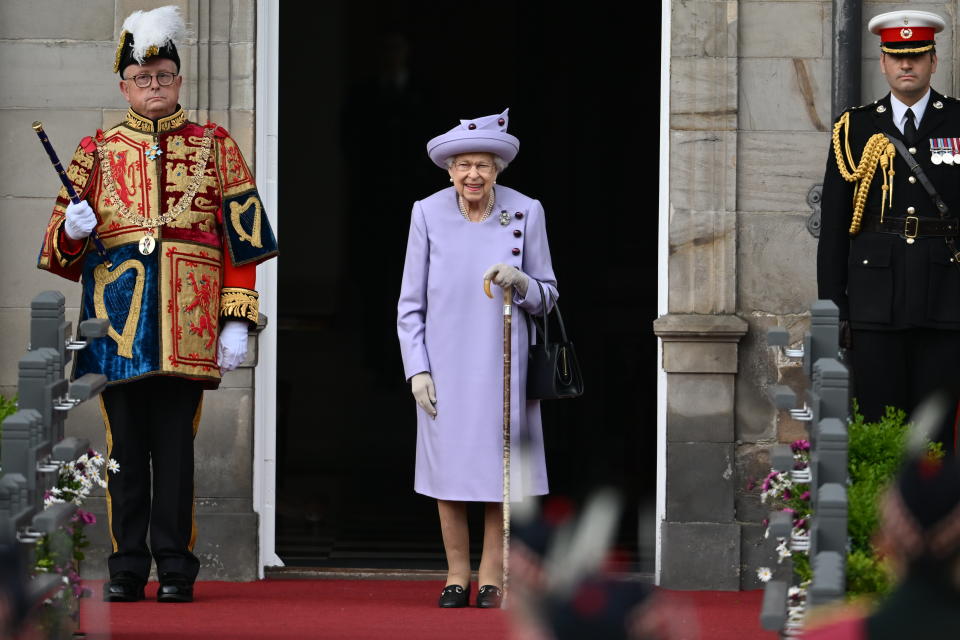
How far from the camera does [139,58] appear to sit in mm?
6062

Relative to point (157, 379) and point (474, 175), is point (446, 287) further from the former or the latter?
point (157, 379)

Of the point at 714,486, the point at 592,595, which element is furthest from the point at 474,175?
the point at 592,595

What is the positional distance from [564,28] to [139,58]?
763 centimetres

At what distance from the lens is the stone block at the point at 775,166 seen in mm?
7410

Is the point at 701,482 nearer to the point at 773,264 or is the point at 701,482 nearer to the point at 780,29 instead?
the point at 773,264

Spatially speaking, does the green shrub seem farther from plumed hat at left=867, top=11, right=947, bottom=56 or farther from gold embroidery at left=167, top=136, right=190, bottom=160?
gold embroidery at left=167, top=136, right=190, bottom=160

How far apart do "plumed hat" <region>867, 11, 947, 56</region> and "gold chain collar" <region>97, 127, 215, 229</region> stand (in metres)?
2.38

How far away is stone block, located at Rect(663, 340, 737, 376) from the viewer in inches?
289

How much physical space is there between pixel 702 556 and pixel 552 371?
150 centimetres

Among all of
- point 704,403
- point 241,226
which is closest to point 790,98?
point 704,403

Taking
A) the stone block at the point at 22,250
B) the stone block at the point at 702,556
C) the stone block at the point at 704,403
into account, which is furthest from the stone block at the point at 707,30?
the stone block at the point at 22,250

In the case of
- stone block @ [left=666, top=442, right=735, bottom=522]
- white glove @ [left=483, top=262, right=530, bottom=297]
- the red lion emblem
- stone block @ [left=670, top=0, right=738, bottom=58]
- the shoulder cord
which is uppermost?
stone block @ [left=670, top=0, right=738, bottom=58]

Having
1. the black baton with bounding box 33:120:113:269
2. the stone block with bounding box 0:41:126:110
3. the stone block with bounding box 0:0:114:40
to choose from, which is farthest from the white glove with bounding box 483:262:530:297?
the stone block with bounding box 0:0:114:40

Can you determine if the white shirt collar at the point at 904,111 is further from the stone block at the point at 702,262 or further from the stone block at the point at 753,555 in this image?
the stone block at the point at 753,555
